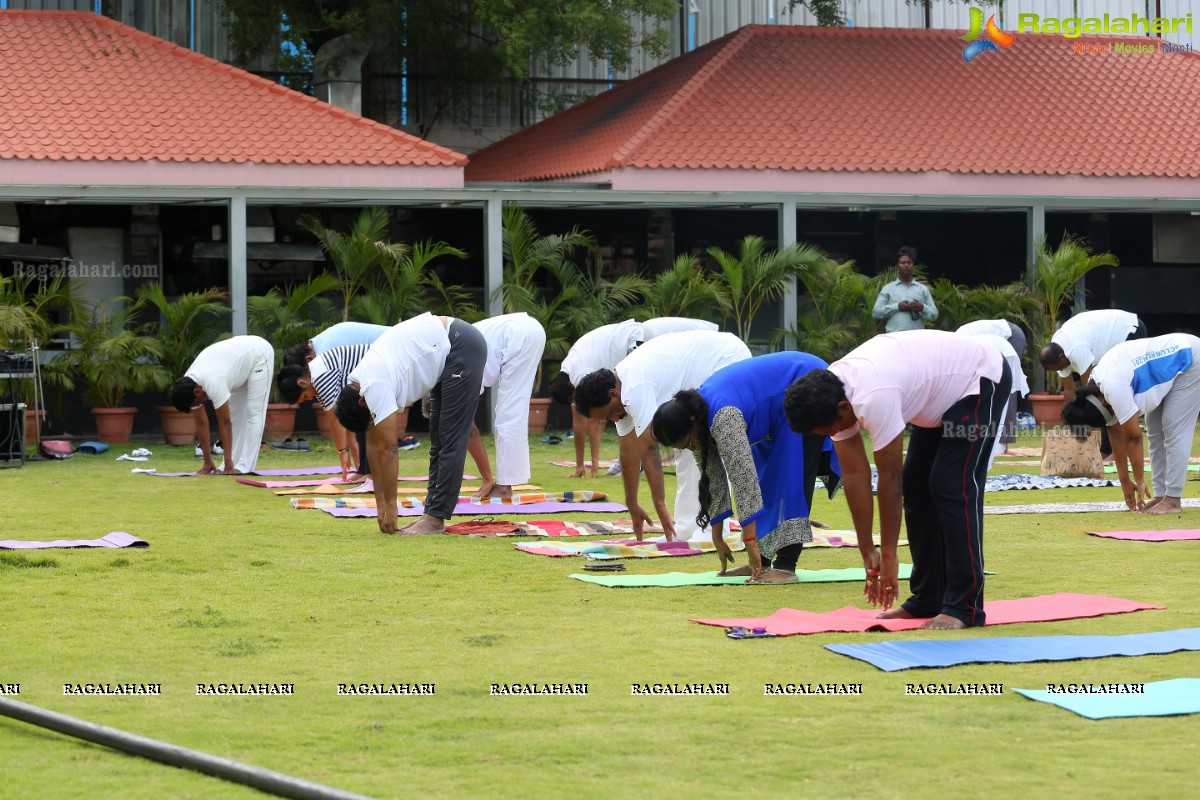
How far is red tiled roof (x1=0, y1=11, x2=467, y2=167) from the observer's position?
19047 millimetres

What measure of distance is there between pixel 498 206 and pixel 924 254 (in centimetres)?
754

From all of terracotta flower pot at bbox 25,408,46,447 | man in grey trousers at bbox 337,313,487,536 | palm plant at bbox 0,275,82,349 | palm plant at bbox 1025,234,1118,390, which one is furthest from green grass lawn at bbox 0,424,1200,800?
palm plant at bbox 1025,234,1118,390

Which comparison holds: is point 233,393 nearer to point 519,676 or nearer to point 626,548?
point 626,548

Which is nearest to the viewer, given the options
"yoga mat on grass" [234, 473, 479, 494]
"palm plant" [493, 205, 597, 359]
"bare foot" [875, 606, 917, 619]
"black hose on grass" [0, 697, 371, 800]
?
"black hose on grass" [0, 697, 371, 800]

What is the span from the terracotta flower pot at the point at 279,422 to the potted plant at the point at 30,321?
2.49 metres

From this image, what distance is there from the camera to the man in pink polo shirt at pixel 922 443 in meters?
5.92

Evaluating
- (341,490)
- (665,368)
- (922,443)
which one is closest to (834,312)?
(341,490)

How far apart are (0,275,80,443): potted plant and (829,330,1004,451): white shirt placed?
11750 millimetres

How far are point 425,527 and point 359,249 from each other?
31.1 ft

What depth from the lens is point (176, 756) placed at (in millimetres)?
4121

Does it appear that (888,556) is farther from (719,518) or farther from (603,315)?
(603,315)

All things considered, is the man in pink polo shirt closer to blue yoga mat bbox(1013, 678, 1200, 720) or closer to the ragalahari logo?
blue yoga mat bbox(1013, 678, 1200, 720)

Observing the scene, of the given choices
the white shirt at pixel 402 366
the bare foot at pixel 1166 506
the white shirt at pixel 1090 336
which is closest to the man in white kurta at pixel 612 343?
the white shirt at pixel 402 366

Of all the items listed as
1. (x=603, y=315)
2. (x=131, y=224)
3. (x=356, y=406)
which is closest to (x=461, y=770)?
(x=356, y=406)
